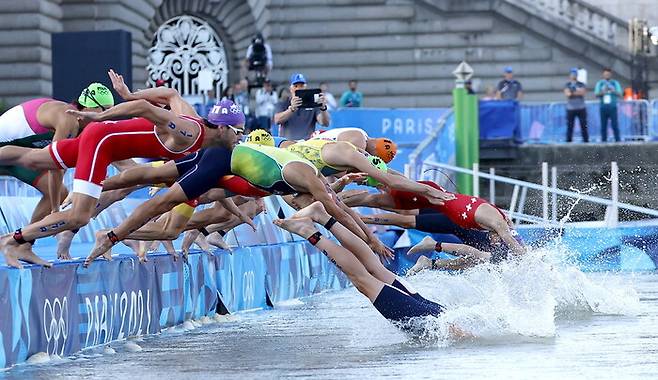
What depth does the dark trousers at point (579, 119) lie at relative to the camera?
35.2m

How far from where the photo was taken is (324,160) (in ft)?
49.7

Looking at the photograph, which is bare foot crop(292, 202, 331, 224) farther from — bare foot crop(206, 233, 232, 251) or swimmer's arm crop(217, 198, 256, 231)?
bare foot crop(206, 233, 232, 251)

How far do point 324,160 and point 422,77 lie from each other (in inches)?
1187

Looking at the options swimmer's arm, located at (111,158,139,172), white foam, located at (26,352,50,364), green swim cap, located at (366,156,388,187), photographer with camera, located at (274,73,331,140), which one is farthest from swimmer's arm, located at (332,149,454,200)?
photographer with camera, located at (274,73,331,140)

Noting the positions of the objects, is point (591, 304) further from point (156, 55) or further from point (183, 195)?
point (156, 55)

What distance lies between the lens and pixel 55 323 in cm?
1248

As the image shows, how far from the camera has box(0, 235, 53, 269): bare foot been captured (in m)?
12.4

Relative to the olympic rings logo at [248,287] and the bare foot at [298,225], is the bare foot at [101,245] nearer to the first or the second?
the bare foot at [298,225]

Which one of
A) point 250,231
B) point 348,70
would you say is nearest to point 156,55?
point 348,70

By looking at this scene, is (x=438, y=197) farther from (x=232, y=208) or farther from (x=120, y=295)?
(x=120, y=295)

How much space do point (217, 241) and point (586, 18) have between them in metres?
28.9

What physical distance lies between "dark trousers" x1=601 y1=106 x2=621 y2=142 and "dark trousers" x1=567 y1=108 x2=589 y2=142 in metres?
0.47

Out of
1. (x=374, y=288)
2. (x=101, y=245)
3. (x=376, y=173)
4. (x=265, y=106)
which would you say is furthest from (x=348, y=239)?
(x=265, y=106)

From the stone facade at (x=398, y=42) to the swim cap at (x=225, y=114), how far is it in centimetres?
2913
